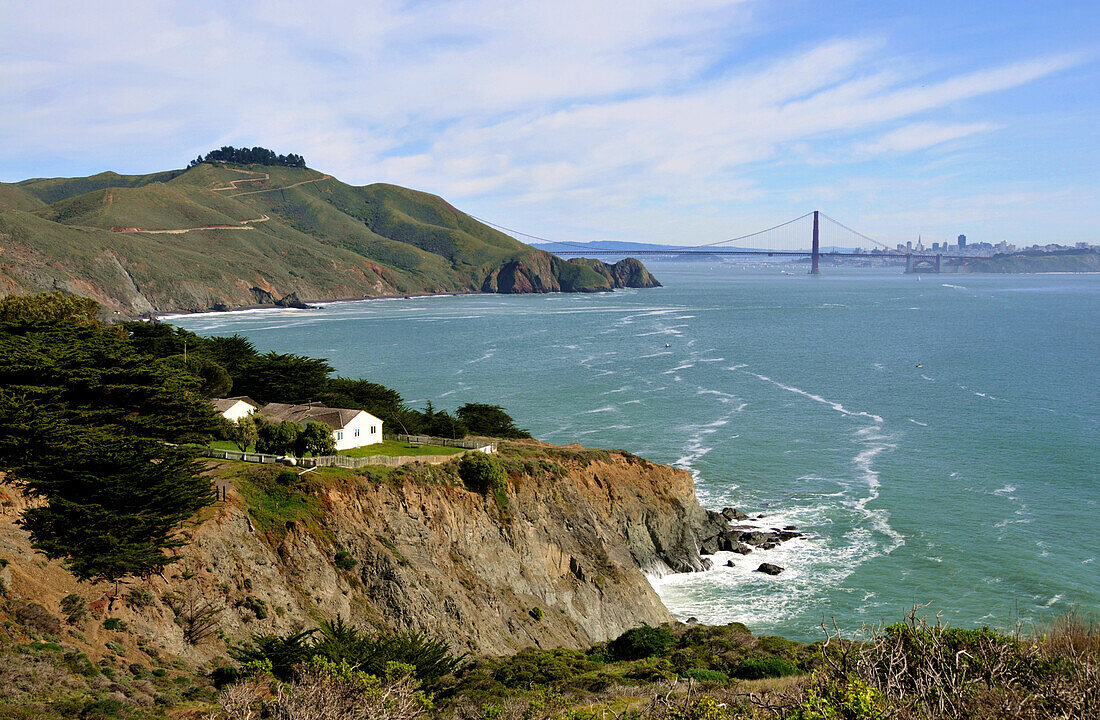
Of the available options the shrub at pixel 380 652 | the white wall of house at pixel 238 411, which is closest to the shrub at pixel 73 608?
the shrub at pixel 380 652

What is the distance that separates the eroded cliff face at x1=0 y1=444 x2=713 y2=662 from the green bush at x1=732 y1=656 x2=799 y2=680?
380 inches

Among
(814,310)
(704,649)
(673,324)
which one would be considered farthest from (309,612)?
(814,310)

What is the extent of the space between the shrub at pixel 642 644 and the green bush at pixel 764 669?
154 inches

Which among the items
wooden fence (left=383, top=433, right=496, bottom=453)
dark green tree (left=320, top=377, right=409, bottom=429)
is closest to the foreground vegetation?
wooden fence (left=383, top=433, right=496, bottom=453)

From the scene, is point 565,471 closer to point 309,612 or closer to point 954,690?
point 309,612

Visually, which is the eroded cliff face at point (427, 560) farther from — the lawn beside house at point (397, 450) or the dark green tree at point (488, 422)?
the dark green tree at point (488, 422)

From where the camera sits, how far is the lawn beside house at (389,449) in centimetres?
3819

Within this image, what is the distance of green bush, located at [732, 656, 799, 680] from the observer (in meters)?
25.2

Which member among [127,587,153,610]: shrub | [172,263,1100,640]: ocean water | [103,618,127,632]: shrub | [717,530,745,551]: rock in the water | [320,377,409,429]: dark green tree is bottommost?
[717,530,745,551]: rock in the water

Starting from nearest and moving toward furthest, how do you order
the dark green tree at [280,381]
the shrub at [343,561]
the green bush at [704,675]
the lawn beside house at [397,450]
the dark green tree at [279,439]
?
the green bush at [704,675] → the shrub at [343,561] → the dark green tree at [279,439] → the lawn beside house at [397,450] → the dark green tree at [280,381]

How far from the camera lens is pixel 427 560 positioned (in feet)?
108

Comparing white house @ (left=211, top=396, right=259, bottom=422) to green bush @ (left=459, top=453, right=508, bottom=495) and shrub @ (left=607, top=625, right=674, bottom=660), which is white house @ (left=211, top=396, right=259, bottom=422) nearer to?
green bush @ (left=459, top=453, right=508, bottom=495)

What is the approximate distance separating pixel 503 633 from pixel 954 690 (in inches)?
834

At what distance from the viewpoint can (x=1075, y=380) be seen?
8888 cm
